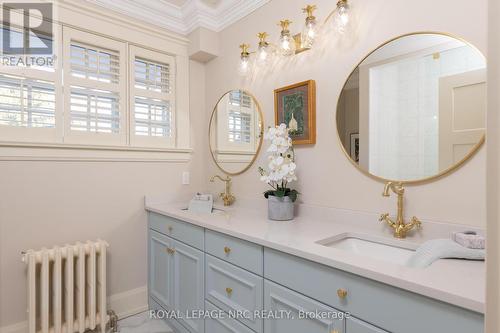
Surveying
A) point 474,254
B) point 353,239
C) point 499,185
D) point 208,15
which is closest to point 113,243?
point 353,239

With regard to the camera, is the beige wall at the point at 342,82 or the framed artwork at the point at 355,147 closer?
the beige wall at the point at 342,82

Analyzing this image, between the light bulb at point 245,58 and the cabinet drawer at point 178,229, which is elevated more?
the light bulb at point 245,58

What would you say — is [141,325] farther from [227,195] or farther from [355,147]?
[355,147]

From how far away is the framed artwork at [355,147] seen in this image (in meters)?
1.56

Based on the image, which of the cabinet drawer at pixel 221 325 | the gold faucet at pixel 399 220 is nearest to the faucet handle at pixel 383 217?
the gold faucet at pixel 399 220

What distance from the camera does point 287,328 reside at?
119 cm

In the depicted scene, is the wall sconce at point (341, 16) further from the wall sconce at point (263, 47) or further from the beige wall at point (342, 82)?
the wall sconce at point (263, 47)

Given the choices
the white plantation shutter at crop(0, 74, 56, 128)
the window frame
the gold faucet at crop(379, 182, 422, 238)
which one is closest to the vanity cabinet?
the gold faucet at crop(379, 182, 422, 238)

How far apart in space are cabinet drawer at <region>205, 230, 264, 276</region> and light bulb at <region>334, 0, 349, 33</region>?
1.29 m

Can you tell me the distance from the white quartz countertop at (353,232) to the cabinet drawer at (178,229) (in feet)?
0.17

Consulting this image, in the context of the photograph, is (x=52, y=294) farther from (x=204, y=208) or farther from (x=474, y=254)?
(x=474, y=254)

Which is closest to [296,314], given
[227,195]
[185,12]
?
[227,195]

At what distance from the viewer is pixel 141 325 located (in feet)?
6.92

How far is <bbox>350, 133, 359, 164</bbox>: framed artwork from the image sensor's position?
1562mm
